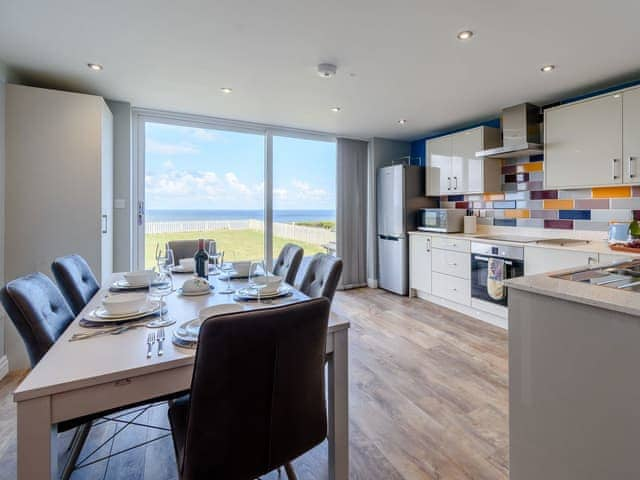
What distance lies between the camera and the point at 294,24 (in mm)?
2027

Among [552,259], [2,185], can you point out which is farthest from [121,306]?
[552,259]

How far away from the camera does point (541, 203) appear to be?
365cm

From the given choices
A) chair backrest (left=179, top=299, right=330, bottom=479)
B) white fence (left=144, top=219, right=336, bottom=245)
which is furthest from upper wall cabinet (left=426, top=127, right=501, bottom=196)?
chair backrest (left=179, top=299, right=330, bottom=479)

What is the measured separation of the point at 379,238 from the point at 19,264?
4.15m

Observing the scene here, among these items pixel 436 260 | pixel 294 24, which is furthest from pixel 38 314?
pixel 436 260

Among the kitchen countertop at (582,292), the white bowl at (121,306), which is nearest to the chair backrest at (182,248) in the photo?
the white bowl at (121,306)

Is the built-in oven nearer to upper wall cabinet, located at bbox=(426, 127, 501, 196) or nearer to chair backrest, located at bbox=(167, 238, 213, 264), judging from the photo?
upper wall cabinet, located at bbox=(426, 127, 501, 196)

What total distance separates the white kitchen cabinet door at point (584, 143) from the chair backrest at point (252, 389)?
10.6 feet

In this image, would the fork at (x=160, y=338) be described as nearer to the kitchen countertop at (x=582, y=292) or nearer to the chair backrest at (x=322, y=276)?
the chair backrest at (x=322, y=276)

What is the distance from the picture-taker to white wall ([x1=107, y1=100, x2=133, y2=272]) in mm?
3402

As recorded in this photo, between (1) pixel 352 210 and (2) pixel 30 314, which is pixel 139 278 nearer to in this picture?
(2) pixel 30 314

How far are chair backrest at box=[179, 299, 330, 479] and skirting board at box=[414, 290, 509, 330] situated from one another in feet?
10.1

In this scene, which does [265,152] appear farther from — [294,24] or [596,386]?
[596,386]

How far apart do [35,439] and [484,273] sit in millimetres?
3682
